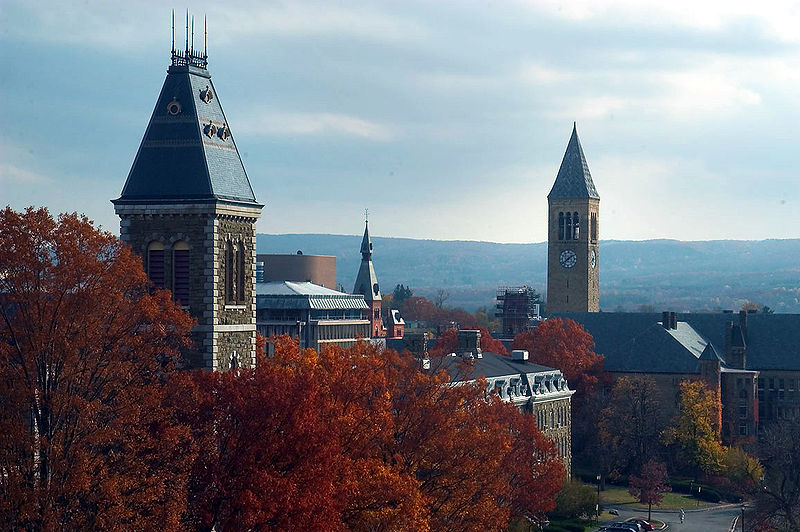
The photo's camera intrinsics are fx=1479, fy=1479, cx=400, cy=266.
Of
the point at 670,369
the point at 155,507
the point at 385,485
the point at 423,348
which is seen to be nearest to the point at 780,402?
the point at 670,369

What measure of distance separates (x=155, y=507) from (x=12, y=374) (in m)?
6.26

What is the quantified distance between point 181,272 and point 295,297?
10234 cm

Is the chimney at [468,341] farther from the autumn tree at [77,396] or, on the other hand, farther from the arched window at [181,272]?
the autumn tree at [77,396]

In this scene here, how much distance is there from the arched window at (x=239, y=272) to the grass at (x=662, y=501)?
65.0 m

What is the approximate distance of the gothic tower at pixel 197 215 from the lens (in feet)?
181

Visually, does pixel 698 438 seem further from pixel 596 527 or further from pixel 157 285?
pixel 157 285

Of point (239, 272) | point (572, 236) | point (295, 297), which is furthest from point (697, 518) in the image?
point (572, 236)

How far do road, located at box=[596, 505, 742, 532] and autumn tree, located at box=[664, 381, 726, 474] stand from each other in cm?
1285

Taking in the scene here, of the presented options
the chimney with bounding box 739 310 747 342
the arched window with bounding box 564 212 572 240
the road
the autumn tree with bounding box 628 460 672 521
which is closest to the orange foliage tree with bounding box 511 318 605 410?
the chimney with bounding box 739 310 747 342

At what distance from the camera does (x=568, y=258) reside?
613ft

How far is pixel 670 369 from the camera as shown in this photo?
148m

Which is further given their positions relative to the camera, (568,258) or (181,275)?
(568,258)

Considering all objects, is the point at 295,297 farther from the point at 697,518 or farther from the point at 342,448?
the point at 342,448

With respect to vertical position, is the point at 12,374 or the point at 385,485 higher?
the point at 12,374
